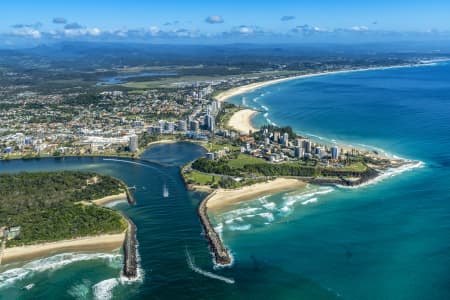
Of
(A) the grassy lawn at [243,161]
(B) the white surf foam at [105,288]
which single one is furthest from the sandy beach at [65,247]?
(A) the grassy lawn at [243,161]

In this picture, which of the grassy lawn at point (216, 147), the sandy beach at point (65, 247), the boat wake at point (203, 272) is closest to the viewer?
the boat wake at point (203, 272)

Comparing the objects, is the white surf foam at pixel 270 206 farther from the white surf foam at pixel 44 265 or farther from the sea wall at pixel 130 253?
the white surf foam at pixel 44 265

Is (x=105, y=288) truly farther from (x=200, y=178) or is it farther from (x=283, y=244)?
(x=200, y=178)

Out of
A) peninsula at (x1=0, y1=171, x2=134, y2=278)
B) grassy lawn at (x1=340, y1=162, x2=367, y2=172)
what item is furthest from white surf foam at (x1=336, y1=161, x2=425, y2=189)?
peninsula at (x1=0, y1=171, x2=134, y2=278)

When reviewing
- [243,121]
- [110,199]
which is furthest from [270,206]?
[243,121]

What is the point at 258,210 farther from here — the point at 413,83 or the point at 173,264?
the point at 413,83

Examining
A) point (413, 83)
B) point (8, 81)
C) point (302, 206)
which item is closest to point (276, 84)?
point (413, 83)
